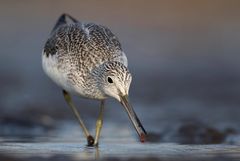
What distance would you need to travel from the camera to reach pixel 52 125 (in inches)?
531

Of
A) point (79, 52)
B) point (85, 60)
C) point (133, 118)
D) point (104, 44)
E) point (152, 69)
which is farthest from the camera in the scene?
point (152, 69)

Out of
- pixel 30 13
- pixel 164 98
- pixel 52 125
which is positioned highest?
pixel 30 13

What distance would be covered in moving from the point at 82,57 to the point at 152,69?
6.87m

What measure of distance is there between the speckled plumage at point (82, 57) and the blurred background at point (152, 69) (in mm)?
1332

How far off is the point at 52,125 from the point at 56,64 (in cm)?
192

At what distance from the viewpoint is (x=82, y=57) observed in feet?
38.0

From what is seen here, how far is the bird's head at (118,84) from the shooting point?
10.3m

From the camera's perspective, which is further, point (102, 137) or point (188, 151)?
point (102, 137)

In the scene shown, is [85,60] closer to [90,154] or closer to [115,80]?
[115,80]

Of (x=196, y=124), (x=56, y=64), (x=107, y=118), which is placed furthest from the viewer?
(x=107, y=118)

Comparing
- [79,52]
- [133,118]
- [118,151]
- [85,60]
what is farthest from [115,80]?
[79,52]

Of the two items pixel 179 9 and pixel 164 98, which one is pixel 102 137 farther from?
pixel 179 9

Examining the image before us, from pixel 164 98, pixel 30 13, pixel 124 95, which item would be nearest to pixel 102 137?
Result: pixel 124 95

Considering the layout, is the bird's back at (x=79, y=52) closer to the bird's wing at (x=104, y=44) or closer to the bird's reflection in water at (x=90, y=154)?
the bird's wing at (x=104, y=44)
